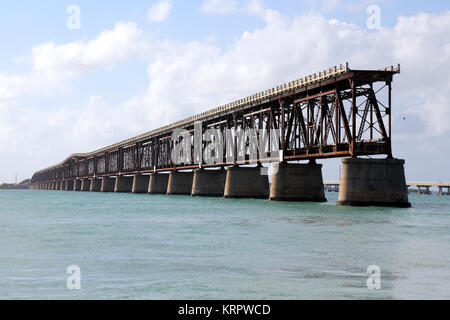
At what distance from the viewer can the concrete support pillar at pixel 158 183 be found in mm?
134125

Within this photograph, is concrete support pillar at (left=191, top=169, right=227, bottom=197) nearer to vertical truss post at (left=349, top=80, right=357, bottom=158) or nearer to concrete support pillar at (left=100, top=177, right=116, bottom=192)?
vertical truss post at (left=349, top=80, right=357, bottom=158)

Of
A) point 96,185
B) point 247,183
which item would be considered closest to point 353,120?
point 247,183

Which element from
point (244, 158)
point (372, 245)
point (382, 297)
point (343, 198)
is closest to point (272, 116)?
point (244, 158)

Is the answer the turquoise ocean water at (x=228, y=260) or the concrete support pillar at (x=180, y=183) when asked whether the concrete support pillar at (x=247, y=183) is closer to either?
the concrete support pillar at (x=180, y=183)

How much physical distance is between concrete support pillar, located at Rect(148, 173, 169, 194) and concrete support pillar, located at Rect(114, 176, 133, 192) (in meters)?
29.2

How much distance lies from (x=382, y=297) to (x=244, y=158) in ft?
239

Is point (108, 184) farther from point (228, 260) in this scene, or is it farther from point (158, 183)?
point (228, 260)

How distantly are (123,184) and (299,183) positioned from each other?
100867mm

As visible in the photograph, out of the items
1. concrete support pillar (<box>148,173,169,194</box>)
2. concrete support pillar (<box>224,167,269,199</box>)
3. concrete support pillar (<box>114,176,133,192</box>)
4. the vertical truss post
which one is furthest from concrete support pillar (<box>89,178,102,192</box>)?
the vertical truss post

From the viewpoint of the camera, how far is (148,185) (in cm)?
14612

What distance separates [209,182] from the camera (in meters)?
104

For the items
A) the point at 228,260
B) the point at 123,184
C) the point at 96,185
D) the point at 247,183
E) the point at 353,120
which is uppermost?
the point at 353,120

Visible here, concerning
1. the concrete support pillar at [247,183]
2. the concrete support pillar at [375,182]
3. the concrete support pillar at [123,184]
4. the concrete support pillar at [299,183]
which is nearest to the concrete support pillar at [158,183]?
the concrete support pillar at [123,184]

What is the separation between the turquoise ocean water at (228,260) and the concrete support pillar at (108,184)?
13888 cm
